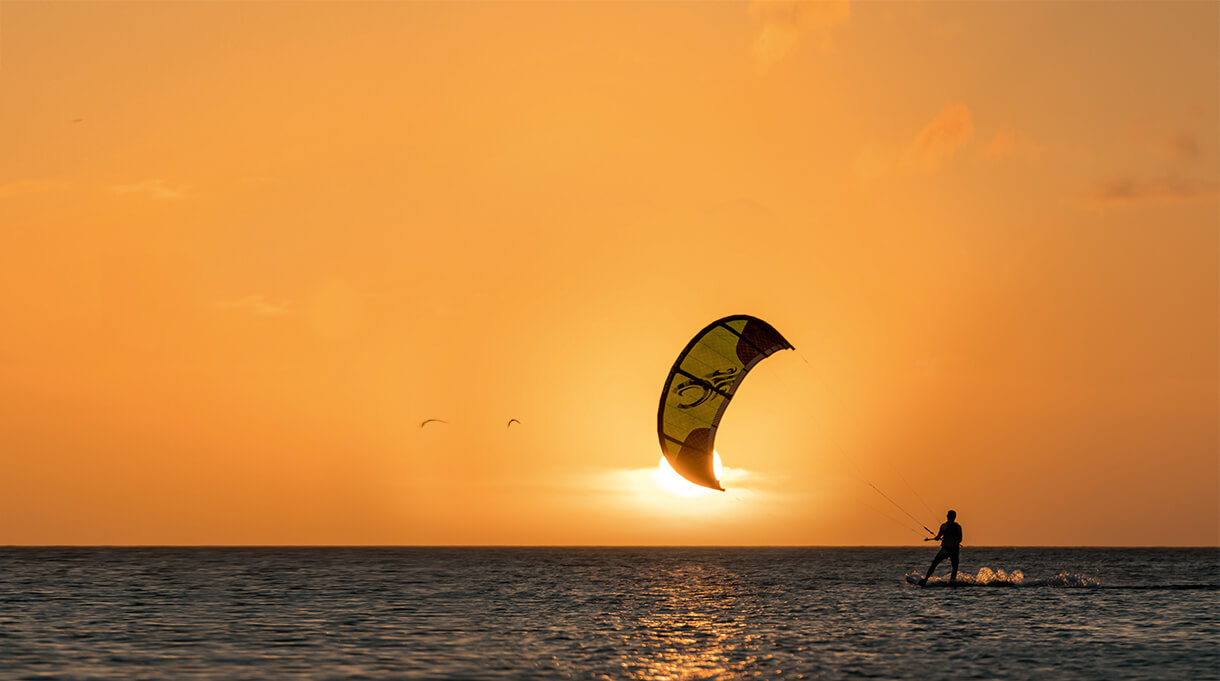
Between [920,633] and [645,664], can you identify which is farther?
[920,633]

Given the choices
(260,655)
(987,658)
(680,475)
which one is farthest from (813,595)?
(260,655)

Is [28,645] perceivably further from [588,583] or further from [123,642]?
[588,583]

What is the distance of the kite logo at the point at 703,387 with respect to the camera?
27.0 m

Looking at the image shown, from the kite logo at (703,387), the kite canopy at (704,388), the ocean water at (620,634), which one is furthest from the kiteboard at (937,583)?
the kite logo at (703,387)

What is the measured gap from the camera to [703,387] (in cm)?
2719

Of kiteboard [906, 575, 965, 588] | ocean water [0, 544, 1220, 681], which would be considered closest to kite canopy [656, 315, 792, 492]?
ocean water [0, 544, 1220, 681]

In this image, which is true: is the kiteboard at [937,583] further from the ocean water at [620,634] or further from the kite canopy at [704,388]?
the kite canopy at [704,388]

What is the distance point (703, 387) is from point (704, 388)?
3cm

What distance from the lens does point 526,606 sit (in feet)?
108

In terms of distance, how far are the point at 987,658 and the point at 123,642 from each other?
14598 mm

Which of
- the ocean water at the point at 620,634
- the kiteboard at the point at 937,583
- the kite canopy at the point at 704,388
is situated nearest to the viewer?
the ocean water at the point at 620,634

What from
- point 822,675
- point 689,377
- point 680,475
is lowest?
point 822,675

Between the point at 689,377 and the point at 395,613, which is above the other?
the point at 689,377

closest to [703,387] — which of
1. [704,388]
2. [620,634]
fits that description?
[704,388]
